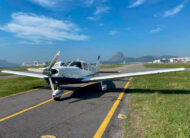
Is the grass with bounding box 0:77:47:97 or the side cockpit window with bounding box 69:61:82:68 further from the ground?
the side cockpit window with bounding box 69:61:82:68

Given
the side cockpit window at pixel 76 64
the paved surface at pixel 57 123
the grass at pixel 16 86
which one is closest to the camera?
the paved surface at pixel 57 123

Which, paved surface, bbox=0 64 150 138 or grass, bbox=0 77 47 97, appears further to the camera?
grass, bbox=0 77 47 97

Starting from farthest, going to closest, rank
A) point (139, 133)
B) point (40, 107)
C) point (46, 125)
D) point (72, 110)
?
point (40, 107), point (72, 110), point (46, 125), point (139, 133)

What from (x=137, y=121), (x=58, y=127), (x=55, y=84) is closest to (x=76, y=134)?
(x=58, y=127)

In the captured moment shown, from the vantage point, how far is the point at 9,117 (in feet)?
15.7

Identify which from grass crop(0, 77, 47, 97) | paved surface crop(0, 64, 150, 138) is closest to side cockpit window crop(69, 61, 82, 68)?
paved surface crop(0, 64, 150, 138)

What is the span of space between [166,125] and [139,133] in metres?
0.90

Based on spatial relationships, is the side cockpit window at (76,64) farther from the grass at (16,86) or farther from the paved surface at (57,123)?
the grass at (16,86)

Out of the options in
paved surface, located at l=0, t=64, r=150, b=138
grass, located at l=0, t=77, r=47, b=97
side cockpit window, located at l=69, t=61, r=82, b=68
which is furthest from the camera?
grass, located at l=0, t=77, r=47, b=97

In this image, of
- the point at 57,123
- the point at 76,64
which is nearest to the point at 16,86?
the point at 76,64

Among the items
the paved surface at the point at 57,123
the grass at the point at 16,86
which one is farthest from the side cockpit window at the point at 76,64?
the grass at the point at 16,86

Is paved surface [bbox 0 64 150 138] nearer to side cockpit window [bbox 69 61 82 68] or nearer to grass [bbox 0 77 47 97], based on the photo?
side cockpit window [bbox 69 61 82 68]

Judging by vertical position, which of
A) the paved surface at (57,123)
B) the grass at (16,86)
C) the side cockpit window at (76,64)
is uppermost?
the side cockpit window at (76,64)

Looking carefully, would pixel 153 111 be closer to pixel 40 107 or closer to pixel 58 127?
pixel 58 127
